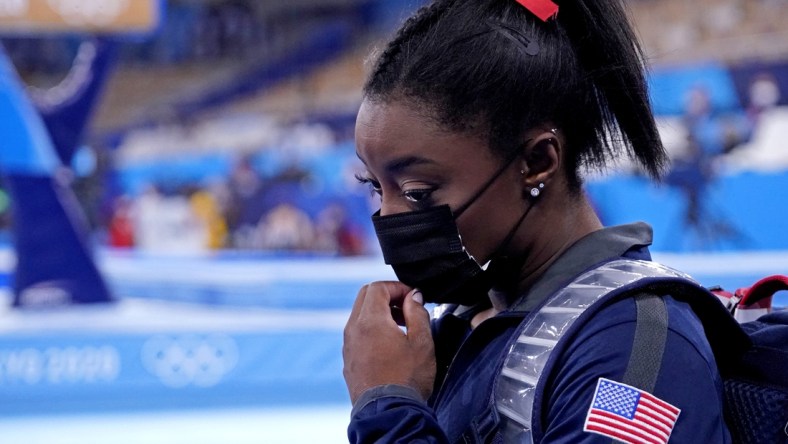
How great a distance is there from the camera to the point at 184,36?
9227mm

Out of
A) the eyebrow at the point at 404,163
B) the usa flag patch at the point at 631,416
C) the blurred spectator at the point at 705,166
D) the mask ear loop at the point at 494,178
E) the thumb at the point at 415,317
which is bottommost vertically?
the usa flag patch at the point at 631,416

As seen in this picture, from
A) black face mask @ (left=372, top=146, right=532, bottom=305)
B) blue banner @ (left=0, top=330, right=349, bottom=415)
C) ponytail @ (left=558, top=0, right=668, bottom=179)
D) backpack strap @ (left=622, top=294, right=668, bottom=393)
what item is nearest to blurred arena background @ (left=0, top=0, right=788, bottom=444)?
blue banner @ (left=0, top=330, right=349, bottom=415)

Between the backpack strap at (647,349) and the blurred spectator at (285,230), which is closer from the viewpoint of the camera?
the backpack strap at (647,349)

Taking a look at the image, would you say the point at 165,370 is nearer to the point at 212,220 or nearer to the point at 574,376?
the point at 212,220

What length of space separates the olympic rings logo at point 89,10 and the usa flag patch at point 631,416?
590 cm

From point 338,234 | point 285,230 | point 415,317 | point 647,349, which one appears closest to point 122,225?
point 285,230

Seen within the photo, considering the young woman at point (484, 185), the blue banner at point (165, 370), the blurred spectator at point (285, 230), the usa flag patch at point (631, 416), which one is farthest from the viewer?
the blurred spectator at point (285, 230)

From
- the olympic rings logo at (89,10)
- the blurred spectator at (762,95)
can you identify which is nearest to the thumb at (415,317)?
the olympic rings logo at (89,10)

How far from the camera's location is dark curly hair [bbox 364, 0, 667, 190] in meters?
1.08

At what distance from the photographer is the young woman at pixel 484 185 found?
1.05 m

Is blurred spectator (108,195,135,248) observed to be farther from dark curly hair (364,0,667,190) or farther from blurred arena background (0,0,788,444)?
dark curly hair (364,0,667,190)

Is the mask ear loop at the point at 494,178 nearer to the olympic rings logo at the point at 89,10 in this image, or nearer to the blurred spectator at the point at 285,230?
the olympic rings logo at the point at 89,10

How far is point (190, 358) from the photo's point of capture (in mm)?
5711

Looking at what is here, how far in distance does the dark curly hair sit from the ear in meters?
0.02
